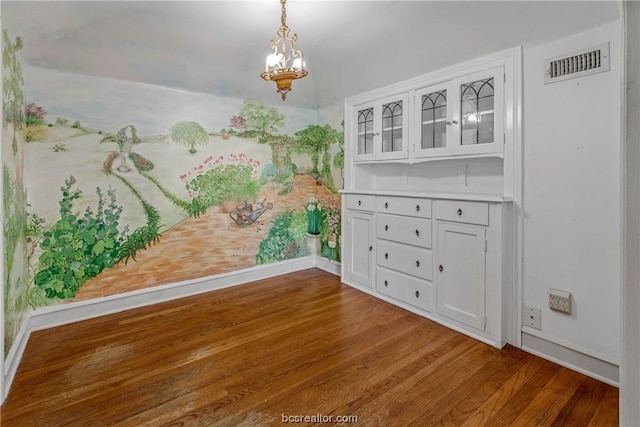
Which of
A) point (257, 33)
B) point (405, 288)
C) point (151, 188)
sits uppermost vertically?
point (257, 33)

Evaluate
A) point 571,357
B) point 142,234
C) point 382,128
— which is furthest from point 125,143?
point 571,357

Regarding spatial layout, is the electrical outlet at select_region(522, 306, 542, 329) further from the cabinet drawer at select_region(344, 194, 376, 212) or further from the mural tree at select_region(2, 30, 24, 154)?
the mural tree at select_region(2, 30, 24, 154)

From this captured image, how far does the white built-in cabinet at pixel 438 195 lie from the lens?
248 cm

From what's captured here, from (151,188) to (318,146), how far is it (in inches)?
81.7

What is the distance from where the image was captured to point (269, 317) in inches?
116

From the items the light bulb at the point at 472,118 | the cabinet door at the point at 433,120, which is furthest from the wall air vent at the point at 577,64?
the cabinet door at the point at 433,120

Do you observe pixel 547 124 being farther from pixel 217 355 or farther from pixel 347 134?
pixel 217 355

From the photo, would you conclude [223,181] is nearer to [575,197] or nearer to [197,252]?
[197,252]

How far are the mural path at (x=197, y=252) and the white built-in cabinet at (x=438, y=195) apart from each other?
83cm

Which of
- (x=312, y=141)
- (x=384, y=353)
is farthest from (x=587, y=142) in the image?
(x=312, y=141)

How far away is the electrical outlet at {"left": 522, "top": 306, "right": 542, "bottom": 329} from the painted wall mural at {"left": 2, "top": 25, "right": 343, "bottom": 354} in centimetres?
221

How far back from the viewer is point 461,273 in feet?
8.80

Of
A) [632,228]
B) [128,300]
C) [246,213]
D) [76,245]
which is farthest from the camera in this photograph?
[246,213]

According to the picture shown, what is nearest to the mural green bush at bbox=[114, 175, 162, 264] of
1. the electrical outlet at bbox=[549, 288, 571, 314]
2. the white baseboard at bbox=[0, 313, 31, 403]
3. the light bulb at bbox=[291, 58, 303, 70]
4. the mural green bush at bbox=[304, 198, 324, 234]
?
the white baseboard at bbox=[0, 313, 31, 403]
